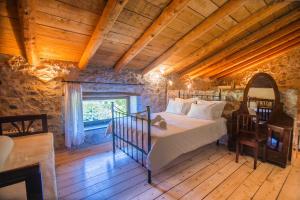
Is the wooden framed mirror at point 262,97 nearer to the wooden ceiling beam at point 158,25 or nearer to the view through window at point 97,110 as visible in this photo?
the wooden ceiling beam at point 158,25

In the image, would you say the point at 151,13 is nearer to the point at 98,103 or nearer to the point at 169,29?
the point at 169,29

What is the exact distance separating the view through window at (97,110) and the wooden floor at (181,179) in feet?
3.83

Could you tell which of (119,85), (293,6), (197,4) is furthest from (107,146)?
(293,6)

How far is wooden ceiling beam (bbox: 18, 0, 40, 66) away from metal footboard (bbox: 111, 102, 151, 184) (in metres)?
1.66

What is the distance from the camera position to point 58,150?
3.14 metres

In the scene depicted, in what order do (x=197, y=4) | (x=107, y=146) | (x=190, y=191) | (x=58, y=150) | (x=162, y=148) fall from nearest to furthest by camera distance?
(x=190, y=191), (x=162, y=148), (x=197, y=4), (x=58, y=150), (x=107, y=146)

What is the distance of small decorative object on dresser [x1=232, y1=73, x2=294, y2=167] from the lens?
2.46 meters

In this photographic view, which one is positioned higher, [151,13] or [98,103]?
[151,13]

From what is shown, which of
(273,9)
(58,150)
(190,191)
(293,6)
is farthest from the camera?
(58,150)

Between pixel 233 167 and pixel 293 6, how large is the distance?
282 centimetres

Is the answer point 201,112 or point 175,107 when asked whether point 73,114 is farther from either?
point 201,112

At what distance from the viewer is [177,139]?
2.23m

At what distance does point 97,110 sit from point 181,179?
2.63 m

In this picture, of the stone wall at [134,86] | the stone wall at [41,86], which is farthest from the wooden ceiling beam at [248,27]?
the stone wall at [41,86]
